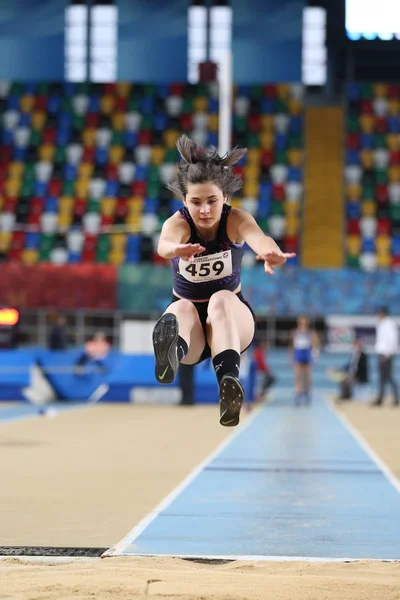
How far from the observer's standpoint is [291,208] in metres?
33.8

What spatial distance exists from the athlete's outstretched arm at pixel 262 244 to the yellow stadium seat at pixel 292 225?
27.7 m

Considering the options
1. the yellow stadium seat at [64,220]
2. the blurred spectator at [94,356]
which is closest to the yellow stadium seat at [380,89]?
the yellow stadium seat at [64,220]

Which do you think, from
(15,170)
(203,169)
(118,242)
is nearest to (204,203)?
(203,169)

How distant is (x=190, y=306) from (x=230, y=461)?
16.6 ft

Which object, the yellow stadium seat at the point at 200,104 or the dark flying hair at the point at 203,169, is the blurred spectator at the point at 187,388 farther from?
the yellow stadium seat at the point at 200,104

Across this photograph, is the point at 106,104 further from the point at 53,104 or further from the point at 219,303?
the point at 219,303

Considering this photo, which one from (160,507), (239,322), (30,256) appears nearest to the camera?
(239,322)

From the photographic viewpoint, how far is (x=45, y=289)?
93.4 feet

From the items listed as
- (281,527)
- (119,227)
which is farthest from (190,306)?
(119,227)

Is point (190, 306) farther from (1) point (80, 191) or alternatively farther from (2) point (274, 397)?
(1) point (80, 191)

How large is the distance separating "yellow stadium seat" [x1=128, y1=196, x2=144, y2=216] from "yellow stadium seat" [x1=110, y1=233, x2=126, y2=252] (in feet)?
5.20

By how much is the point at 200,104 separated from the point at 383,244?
8128 millimetres

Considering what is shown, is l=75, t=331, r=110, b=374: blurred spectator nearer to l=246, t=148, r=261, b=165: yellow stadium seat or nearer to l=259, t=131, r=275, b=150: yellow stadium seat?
l=246, t=148, r=261, b=165: yellow stadium seat

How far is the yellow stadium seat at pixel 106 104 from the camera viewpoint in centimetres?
3662
